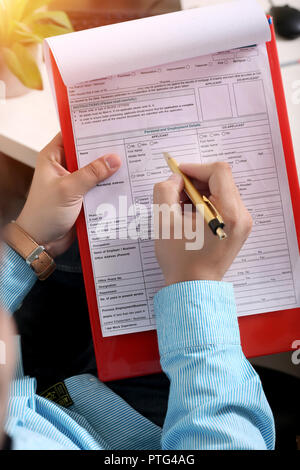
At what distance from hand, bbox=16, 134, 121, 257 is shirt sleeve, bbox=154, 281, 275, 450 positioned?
16 cm

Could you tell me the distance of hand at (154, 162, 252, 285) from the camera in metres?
0.50

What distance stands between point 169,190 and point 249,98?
0.17 metres

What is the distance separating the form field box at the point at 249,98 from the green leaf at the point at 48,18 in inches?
10.3

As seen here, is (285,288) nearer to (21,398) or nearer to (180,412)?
(180,412)

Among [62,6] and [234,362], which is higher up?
[62,6]

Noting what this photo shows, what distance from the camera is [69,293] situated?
0.75 m

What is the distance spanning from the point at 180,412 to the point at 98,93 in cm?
40

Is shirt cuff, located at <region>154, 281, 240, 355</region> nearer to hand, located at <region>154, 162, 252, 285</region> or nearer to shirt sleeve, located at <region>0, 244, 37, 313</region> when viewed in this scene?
hand, located at <region>154, 162, 252, 285</region>

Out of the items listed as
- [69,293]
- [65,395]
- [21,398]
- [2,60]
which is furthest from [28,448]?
[2,60]

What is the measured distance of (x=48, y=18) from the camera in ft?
1.98

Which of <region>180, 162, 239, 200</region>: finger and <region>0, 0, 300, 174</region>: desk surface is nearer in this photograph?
<region>180, 162, 239, 200</region>: finger

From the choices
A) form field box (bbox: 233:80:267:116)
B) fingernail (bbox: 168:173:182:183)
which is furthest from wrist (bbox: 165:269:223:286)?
form field box (bbox: 233:80:267:116)

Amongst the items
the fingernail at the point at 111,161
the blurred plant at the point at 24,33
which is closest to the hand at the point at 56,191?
the fingernail at the point at 111,161

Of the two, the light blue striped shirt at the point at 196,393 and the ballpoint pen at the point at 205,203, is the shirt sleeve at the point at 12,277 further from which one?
the ballpoint pen at the point at 205,203
